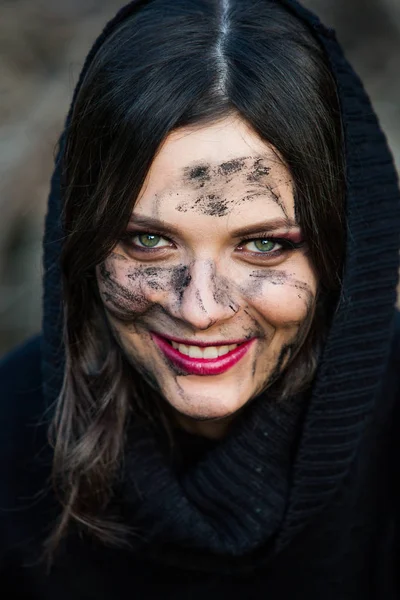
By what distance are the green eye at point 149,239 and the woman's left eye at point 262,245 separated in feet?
0.57

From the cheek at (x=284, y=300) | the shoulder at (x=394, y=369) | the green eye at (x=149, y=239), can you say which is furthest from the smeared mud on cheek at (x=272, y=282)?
the shoulder at (x=394, y=369)

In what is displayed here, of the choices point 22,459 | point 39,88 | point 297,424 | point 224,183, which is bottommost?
point 22,459

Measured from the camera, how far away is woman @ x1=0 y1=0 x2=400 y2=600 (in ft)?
5.76

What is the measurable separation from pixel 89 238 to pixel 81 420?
20.4 inches

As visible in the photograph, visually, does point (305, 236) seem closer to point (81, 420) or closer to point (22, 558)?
point (81, 420)

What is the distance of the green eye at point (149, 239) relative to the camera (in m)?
1.83

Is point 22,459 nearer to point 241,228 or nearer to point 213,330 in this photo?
point 213,330

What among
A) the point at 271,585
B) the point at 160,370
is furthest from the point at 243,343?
the point at 271,585

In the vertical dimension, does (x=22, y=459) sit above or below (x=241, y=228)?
below

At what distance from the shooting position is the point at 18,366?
100 inches

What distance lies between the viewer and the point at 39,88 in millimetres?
4621

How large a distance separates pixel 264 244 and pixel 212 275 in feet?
0.41

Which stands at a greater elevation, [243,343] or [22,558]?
[243,343]

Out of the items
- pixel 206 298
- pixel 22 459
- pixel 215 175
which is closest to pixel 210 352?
pixel 206 298
